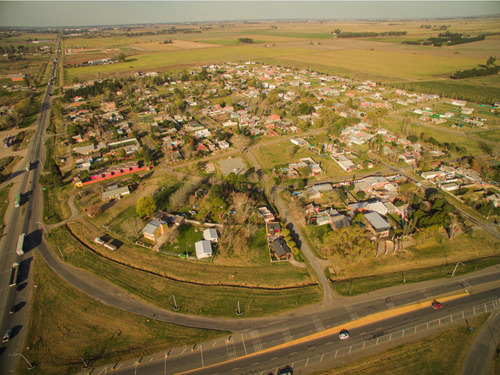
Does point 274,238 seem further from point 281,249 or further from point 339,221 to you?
point 339,221

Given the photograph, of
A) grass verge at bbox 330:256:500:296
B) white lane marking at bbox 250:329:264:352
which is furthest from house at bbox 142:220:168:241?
grass verge at bbox 330:256:500:296

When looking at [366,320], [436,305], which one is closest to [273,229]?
[366,320]

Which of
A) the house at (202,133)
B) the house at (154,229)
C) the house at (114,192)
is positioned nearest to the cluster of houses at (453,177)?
the house at (154,229)

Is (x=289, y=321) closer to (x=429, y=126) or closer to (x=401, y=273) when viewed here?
(x=401, y=273)

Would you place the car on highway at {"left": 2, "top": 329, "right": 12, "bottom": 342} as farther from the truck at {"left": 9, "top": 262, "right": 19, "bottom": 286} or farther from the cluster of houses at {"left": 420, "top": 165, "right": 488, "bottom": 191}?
the cluster of houses at {"left": 420, "top": 165, "right": 488, "bottom": 191}

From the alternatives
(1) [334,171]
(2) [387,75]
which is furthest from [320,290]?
(2) [387,75]
